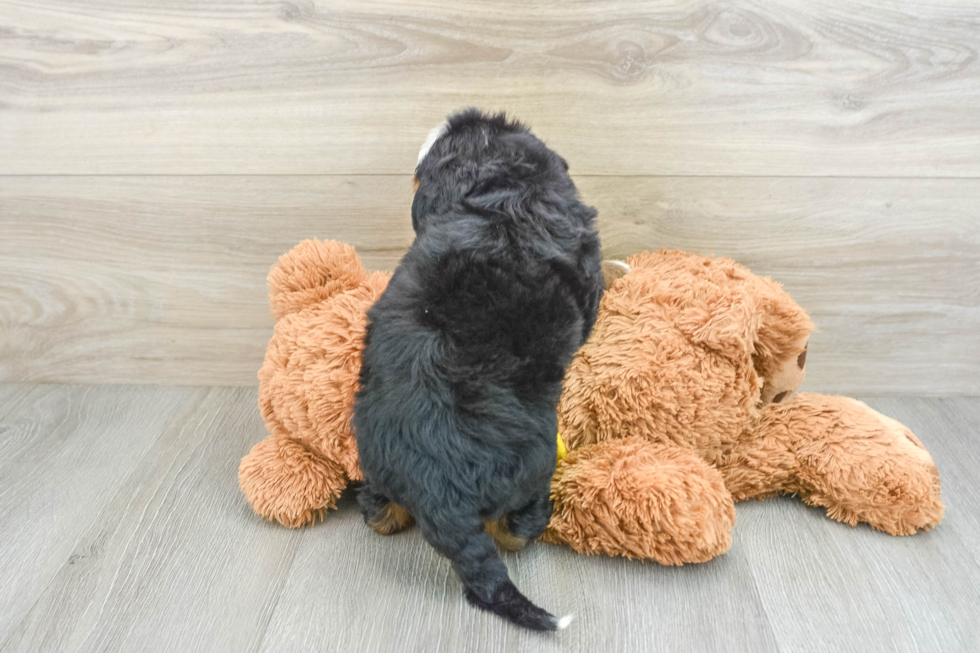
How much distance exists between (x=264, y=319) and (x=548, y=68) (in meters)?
0.66

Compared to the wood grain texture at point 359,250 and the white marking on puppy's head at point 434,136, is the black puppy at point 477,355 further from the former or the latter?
the wood grain texture at point 359,250

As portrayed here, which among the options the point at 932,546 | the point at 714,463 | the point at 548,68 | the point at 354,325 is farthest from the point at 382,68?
the point at 932,546

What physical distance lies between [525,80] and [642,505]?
65 centimetres

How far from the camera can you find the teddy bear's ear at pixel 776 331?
0.91 m

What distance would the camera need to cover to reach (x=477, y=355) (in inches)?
28.7

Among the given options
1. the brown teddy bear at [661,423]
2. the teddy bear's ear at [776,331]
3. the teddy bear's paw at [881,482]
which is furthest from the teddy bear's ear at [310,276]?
the teddy bear's paw at [881,482]

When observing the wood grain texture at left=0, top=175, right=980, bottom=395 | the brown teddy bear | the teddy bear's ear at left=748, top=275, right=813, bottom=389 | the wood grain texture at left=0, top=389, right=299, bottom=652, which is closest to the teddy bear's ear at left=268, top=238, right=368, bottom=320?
the brown teddy bear

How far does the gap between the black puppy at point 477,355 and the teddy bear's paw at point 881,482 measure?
0.42 meters

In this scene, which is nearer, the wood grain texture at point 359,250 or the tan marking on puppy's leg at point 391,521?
the tan marking on puppy's leg at point 391,521

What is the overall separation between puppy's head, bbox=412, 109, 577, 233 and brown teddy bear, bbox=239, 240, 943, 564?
201 millimetres

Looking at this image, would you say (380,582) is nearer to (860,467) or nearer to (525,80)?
(860,467)

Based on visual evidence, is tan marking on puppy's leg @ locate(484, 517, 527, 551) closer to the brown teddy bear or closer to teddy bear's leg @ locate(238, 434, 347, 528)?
the brown teddy bear

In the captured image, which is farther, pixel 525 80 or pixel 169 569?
pixel 525 80

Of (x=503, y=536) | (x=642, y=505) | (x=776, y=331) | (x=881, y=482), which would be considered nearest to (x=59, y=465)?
(x=503, y=536)
